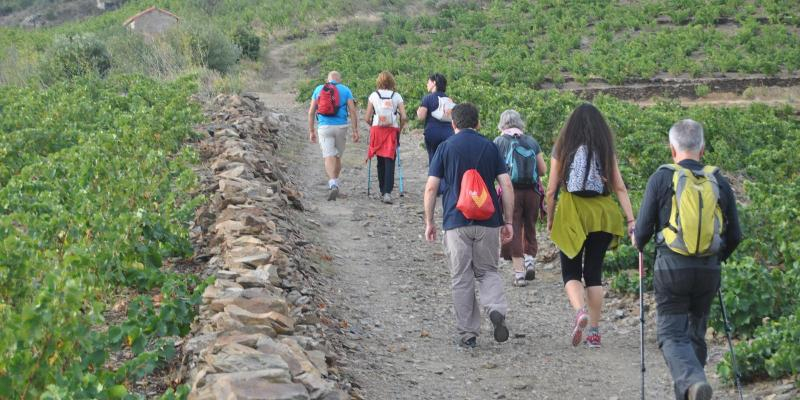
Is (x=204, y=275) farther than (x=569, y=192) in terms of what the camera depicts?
Yes

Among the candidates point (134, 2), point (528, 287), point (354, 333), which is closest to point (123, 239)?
point (354, 333)

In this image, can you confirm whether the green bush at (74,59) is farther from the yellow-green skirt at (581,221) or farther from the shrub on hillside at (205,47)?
the yellow-green skirt at (581,221)

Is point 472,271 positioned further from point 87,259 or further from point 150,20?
point 150,20

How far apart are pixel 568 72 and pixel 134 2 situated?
36.7 metres

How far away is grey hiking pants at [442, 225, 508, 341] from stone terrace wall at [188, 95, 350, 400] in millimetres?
1079

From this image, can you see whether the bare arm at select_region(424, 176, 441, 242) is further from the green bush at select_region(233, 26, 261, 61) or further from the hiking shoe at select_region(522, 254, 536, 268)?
the green bush at select_region(233, 26, 261, 61)

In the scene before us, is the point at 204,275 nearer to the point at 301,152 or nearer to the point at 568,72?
the point at 301,152

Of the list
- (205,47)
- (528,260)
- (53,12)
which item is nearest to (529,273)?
(528,260)

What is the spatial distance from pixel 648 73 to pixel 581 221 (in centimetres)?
2504

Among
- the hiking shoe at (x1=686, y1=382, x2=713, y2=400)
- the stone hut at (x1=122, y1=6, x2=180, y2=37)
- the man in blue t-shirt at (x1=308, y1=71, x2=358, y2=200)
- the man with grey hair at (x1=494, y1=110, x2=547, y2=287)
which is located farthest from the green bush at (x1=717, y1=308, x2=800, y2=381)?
the stone hut at (x1=122, y1=6, x2=180, y2=37)

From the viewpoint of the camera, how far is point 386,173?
43.6ft

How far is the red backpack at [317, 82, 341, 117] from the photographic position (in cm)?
1312

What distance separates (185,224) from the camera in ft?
30.7

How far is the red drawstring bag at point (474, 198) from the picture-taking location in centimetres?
768
